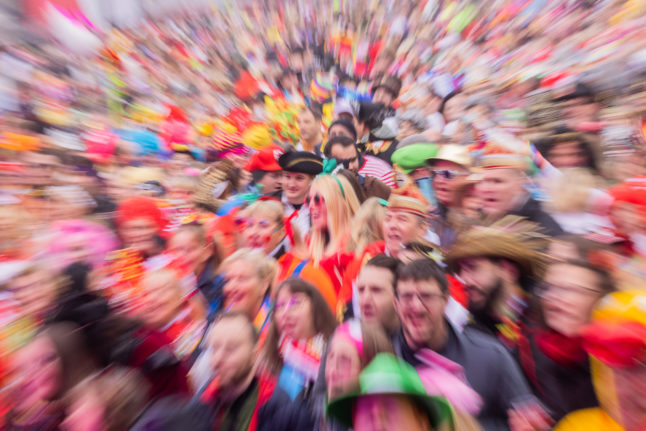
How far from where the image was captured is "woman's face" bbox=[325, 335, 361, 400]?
1155 millimetres

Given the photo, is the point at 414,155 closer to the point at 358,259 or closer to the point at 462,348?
the point at 358,259

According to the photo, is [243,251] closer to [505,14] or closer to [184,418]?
[184,418]

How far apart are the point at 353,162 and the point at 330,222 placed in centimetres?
116

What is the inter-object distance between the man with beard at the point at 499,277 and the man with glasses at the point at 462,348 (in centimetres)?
23

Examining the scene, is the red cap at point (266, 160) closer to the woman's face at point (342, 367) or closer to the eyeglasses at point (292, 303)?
the eyeglasses at point (292, 303)

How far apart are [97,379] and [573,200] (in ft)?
8.63

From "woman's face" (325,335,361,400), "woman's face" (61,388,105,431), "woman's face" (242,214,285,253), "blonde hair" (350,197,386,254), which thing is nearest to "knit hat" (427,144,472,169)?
"blonde hair" (350,197,386,254)

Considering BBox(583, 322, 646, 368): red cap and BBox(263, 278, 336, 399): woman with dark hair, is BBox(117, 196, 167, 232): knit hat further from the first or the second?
BBox(583, 322, 646, 368): red cap

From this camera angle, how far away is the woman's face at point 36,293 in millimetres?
1723

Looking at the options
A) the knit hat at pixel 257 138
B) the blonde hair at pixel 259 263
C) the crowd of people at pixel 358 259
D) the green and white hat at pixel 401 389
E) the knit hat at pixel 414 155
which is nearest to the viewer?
the green and white hat at pixel 401 389

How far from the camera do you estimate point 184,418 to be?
1.25 meters

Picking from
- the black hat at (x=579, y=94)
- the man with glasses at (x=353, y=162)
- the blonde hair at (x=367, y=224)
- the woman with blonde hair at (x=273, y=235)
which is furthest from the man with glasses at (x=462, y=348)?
the black hat at (x=579, y=94)

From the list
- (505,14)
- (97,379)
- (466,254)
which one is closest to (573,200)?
(466,254)

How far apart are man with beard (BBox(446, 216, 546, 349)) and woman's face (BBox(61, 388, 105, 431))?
1.66m
